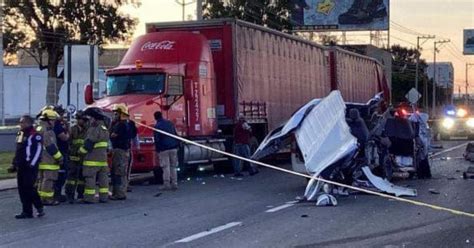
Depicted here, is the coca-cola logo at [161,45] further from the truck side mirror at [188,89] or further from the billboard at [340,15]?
the billboard at [340,15]

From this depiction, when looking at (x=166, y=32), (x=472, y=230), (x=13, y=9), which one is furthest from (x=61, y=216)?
(x=13, y=9)

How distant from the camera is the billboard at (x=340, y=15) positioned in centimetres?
6431

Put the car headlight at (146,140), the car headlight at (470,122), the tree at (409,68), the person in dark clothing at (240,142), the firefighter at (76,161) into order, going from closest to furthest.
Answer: the firefighter at (76,161) < the car headlight at (146,140) < the person in dark clothing at (240,142) < the car headlight at (470,122) < the tree at (409,68)

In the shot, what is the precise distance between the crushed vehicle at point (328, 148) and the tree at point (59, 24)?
1480 inches

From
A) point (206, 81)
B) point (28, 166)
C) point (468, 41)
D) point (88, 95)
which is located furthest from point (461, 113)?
point (468, 41)

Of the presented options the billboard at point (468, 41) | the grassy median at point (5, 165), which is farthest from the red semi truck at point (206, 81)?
the billboard at point (468, 41)

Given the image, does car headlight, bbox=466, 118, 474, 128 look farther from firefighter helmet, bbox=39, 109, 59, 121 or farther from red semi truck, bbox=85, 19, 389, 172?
firefighter helmet, bbox=39, 109, 59, 121

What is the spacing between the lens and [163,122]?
58.7 feet

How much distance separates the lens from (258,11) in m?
64.1

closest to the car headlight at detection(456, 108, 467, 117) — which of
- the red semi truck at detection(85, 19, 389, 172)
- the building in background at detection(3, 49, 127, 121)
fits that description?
the building in background at detection(3, 49, 127, 121)

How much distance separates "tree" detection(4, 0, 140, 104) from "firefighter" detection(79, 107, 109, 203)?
126 feet

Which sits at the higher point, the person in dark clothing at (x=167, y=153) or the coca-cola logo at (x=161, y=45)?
the coca-cola logo at (x=161, y=45)

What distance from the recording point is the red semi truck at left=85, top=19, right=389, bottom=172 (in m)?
19.6

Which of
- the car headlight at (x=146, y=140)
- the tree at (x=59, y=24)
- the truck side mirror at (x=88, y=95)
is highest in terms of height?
the tree at (x=59, y=24)
